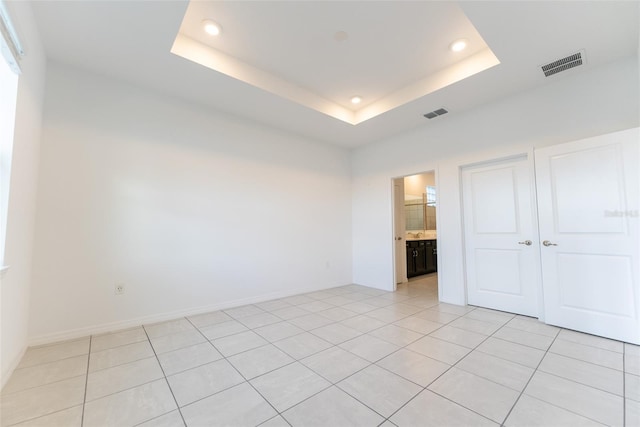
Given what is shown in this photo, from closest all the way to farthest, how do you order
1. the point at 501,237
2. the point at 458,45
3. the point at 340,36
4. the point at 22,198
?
the point at 22,198 → the point at 340,36 → the point at 458,45 → the point at 501,237

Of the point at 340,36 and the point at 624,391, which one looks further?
the point at 340,36

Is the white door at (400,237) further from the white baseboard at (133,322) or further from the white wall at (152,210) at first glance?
the white baseboard at (133,322)

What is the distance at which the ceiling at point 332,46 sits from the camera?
220 cm

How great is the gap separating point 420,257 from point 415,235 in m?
0.56

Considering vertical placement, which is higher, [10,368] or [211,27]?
[211,27]

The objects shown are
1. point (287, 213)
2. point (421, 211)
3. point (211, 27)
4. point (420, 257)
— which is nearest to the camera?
point (211, 27)

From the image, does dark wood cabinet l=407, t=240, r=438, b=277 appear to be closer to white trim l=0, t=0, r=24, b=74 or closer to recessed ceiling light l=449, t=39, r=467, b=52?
recessed ceiling light l=449, t=39, r=467, b=52

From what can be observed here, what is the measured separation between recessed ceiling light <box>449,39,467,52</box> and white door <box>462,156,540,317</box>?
167 centimetres

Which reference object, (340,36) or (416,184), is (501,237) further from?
(416,184)

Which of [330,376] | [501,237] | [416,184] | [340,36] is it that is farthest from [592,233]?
[416,184]

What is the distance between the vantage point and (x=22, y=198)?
220 cm

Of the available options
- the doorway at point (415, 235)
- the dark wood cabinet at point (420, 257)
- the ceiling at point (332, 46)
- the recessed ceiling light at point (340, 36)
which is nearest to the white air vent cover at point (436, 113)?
the ceiling at point (332, 46)

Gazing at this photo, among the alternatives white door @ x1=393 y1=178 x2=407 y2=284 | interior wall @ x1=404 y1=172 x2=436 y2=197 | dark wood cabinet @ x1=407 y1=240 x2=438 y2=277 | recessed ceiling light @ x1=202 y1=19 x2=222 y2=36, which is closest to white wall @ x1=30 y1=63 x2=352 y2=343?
recessed ceiling light @ x1=202 y1=19 x2=222 y2=36

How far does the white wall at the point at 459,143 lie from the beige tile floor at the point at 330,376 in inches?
62.9
